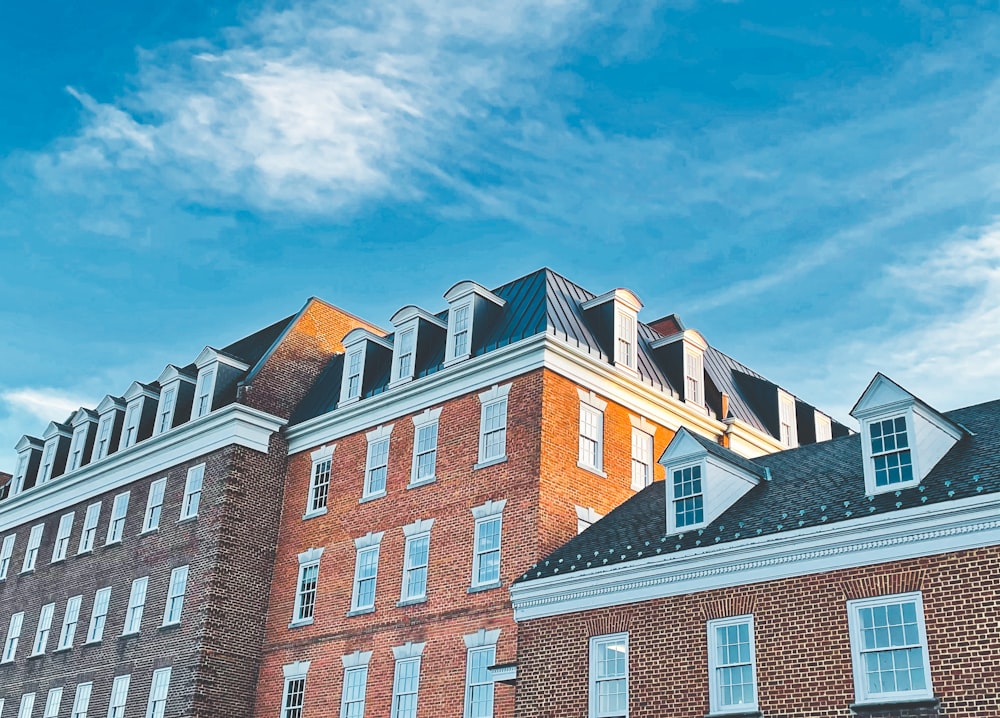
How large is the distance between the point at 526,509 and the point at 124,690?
Result: 16.1m

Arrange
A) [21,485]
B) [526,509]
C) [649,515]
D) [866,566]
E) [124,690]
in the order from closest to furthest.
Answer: [866,566], [649,515], [526,509], [124,690], [21,485]

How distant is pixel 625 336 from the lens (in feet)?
103

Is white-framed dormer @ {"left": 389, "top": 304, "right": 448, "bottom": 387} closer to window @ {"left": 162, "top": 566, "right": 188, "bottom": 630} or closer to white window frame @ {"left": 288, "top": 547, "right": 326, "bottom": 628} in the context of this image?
white window frame @ {"left": 288, "top": 547, "right": 326, "bottom": 628}

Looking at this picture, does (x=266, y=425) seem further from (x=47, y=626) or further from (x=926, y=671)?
(x=926, y=671)

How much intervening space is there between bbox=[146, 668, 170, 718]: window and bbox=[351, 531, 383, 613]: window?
6830 mm

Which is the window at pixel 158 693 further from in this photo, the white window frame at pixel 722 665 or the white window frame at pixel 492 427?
the white window frame at pixel 722 665

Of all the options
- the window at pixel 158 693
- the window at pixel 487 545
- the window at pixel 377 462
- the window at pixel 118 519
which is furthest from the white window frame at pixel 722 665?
the window at pixel 118 519

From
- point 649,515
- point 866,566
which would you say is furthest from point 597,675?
point 866,566

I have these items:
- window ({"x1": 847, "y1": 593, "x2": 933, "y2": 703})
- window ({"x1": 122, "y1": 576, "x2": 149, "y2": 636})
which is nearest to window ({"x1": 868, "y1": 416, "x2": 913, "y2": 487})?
window ({"x1": 847, "y1": 593, "x2": 933, "y2": 703})

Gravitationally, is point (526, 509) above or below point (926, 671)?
above

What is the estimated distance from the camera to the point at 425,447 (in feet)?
102

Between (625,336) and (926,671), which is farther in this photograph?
(625,336)

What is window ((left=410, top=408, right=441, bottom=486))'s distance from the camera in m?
30.6

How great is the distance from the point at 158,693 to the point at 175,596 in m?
2.95
